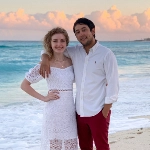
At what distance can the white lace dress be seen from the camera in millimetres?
3223

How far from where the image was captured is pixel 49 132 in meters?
3.25

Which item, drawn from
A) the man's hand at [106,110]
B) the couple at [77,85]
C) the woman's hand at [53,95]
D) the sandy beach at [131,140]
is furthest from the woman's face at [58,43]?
the sandy beach at [131,140]

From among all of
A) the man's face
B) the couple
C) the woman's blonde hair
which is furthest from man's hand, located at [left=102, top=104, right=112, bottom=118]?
the woman's blonde hair

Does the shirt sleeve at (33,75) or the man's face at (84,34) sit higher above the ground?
the man's face at (84,34)

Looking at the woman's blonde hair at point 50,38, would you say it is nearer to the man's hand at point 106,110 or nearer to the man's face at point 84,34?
the man's face at point 84,34

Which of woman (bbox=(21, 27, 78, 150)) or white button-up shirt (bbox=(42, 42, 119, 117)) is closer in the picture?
white button-up shirt (bbox=(42, 42, 119, 117))

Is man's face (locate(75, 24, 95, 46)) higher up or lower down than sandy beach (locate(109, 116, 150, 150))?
higher up

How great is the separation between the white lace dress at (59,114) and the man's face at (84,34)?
11.1 inches

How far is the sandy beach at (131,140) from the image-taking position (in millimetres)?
4807

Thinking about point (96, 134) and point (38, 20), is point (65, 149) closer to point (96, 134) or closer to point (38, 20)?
point (96, 134)

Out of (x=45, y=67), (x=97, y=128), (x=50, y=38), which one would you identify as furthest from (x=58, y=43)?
(x=97, y=128)

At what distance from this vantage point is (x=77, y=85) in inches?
128

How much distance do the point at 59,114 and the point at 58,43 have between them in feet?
2.13

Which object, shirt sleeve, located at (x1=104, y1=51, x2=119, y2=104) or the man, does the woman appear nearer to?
the man
